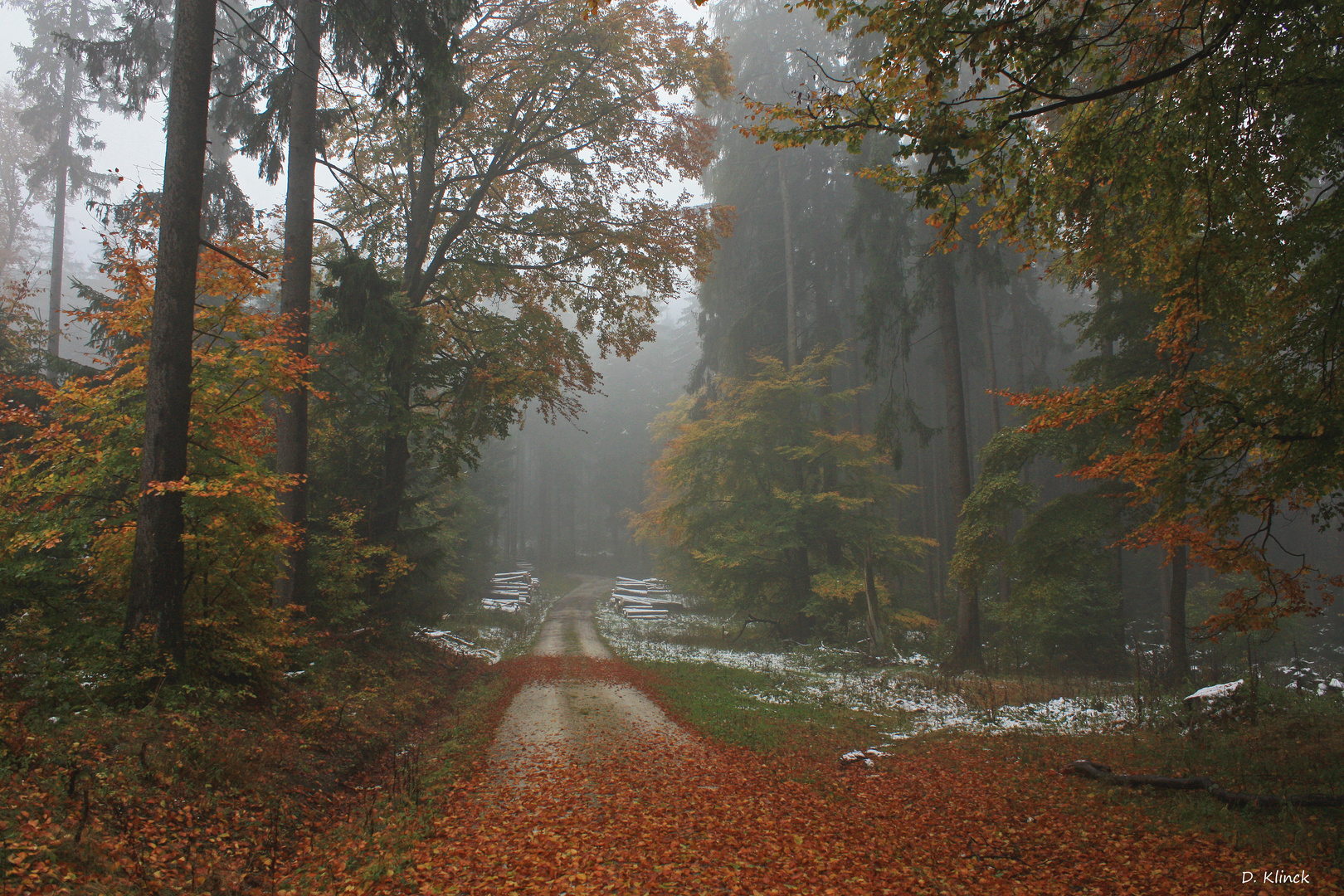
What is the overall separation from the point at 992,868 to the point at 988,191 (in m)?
5.41

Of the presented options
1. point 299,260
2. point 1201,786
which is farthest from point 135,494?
point 1201,786

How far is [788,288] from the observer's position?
72.2 feet

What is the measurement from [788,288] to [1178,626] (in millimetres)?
15001


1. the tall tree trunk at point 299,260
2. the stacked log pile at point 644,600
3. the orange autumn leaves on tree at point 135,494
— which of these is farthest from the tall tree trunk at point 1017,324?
the orange autumn leaves on tree at point 135,494

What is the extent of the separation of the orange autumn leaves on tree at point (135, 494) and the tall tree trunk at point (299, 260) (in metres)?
2.05

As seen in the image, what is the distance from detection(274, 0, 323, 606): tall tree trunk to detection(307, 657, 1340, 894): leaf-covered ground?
561 cm

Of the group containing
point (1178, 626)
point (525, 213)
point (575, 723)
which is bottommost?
point (575, 723)

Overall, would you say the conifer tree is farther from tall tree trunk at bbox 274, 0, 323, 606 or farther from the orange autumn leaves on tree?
the orange autumn leaves on tree

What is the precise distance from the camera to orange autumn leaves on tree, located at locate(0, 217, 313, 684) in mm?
6250

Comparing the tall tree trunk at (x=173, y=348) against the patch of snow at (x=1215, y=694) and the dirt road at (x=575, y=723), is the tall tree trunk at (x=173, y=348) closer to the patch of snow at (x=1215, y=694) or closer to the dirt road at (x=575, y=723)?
the dirt road at (x=575, y=723)

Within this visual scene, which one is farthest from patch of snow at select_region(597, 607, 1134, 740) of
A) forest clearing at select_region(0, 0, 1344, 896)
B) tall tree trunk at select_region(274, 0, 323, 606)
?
tall tree trunk at select_region(274, 0, 323, 606)

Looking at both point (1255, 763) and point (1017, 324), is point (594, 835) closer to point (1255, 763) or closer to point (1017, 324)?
point (1255, 763)

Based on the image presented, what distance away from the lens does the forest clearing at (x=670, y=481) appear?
4719mm

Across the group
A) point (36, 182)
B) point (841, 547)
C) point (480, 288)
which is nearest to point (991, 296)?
point (841, 547)
